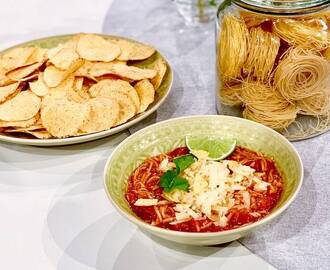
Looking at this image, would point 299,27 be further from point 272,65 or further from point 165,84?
point 165,84

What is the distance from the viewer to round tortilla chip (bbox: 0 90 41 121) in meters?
1.13

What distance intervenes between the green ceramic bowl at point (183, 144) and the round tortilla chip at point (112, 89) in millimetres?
128

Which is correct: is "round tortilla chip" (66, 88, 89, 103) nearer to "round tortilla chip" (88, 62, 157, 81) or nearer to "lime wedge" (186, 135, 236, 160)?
"round tortilla chip" (88, 62, 157, 81)

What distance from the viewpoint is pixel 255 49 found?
105cm

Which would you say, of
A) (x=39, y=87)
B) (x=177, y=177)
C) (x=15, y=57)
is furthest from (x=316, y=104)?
(x=15, y=57)

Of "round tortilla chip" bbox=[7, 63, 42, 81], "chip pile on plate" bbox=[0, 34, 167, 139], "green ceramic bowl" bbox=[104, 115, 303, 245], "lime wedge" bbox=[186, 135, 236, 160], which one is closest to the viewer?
"green ceramic bowl" bbox=[104, 115, 303, 245]

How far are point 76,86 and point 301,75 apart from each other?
0.46 meters

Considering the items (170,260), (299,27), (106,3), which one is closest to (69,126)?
(170,260)

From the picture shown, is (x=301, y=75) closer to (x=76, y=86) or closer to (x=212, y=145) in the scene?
(x=212, y=145)

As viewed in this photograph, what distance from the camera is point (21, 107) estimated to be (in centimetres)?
115

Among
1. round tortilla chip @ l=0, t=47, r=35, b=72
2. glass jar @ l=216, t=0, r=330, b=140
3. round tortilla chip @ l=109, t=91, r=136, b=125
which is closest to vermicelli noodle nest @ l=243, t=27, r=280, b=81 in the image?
glass jar @ l=216, t=0, r=330, b=140

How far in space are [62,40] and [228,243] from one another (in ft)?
2.41

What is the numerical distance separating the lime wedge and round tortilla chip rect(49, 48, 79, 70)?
1.07 ft

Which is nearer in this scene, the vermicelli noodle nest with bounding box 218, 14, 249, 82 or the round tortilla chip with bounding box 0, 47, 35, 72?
the vermicelli noodle nest with bounding box 218, 14, 249, 82
